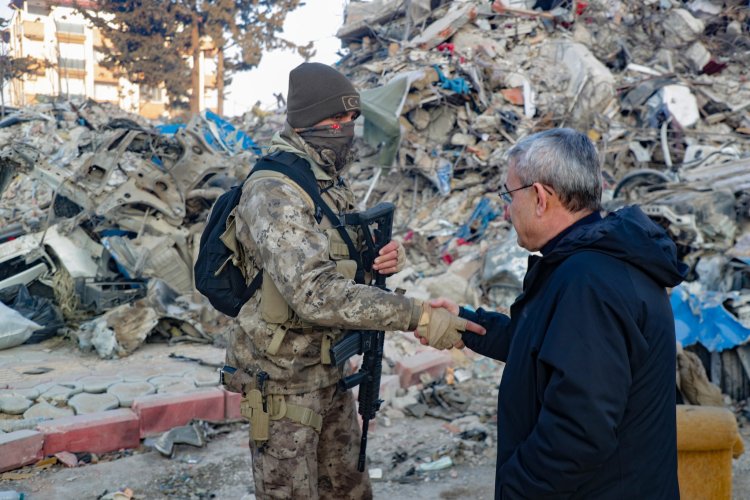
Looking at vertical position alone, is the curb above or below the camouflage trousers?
below

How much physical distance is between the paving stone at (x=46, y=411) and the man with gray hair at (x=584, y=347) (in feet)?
12.5

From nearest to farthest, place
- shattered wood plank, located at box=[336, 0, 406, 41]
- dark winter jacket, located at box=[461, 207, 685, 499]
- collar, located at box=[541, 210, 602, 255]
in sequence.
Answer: dark winter jacket, located at box=[461, 207, 685, 499], collar, located at box=[541, 210, 602, 255], shattered wood plank, located at box=[336, 0, 406, 41]

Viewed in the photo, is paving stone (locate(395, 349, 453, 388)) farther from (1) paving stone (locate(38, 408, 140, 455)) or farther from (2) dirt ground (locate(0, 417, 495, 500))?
(1) paving stone (locate(38, 408, 140, 455))

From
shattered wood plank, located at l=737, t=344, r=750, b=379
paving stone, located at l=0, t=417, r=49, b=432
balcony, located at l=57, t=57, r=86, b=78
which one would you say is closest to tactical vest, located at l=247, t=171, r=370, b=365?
paving stone, located at l=0, t=417, r=49, b=432

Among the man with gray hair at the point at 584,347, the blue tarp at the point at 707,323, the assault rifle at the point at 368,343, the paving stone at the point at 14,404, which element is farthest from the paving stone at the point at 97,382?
the blue tarp at the point at 707,323

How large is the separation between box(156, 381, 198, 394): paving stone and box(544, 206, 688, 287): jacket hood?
4007 mm

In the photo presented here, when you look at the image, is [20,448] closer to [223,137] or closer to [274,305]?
[274,305]

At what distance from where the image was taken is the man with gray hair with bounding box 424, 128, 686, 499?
136 cm

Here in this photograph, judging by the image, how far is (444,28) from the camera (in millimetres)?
14414

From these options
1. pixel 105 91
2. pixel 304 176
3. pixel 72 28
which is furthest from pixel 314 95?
pixel 105 91

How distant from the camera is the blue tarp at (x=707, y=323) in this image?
4.75m

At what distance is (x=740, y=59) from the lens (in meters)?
14.6

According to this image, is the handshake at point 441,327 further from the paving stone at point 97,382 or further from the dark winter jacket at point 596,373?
the paving stone at point 97,382

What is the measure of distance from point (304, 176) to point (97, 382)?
147 inches
